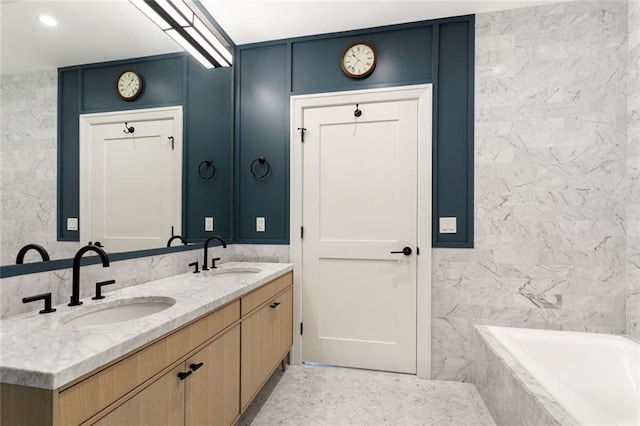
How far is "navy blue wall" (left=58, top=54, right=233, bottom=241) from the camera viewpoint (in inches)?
53.4

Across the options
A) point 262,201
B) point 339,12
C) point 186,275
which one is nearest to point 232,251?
point 262,201

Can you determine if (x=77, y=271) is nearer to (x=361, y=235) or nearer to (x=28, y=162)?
(x=28, y=162)

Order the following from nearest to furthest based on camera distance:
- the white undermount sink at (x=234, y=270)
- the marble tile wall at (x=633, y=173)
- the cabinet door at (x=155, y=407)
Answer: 1. the cabinet door at (x=155, y=407)
2. the marble tile wall at (x=633, y=173)
3. the white undermount sink at (x=234, y=270)

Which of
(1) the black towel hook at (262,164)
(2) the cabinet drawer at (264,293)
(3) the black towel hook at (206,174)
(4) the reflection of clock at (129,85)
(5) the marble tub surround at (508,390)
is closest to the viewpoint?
(5) the marble tub surround at (508,390)

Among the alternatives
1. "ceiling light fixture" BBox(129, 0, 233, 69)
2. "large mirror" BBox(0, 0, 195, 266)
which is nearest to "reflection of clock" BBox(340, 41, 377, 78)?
"ceiling light fixture" BBox(129, 0, 233, 69)

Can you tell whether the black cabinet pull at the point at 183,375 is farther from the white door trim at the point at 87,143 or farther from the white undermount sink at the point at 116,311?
the white door trim at the point at 87,143

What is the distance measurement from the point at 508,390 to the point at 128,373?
1776 millimetres

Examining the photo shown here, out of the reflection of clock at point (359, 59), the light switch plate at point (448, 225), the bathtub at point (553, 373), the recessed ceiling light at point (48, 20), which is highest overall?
the reflection of clock at point (359, 59)

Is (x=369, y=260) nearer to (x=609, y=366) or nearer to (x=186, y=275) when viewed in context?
(x=186, y=275)

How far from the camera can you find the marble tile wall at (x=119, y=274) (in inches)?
46.1

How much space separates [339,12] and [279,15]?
46 centimetres

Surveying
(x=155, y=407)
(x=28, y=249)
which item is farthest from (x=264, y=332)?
(x=28, y=249)

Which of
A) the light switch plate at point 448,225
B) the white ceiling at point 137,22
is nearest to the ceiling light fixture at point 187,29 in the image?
the white ceiling at point 137,22

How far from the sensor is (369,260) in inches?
98.0
